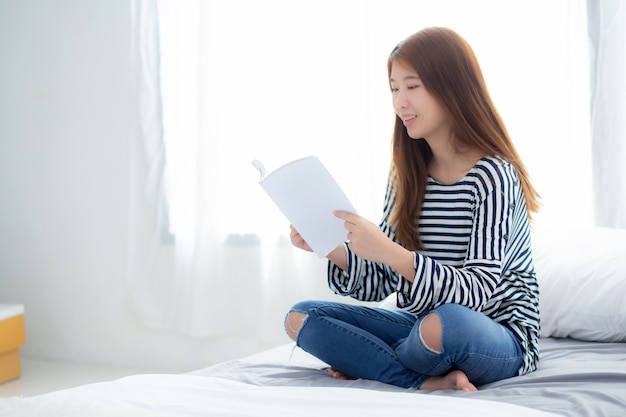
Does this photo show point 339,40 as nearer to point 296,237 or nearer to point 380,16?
point 380,16

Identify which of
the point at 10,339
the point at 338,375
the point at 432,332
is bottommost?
the point at 10,339

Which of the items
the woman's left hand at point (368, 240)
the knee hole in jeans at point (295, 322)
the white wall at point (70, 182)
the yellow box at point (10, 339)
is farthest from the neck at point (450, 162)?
the yellow box at point (10, 339)

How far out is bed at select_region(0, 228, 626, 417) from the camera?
40.4 inches

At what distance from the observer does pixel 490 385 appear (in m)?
1.33

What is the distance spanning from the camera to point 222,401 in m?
1.10

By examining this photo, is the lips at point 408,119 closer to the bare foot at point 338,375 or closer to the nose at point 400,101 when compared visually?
the nose at point 400,101

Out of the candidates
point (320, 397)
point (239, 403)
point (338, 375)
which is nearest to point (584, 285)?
point (338, 375)

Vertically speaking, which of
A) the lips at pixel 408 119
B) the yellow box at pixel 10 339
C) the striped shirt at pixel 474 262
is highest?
the lips at pixel 408 119

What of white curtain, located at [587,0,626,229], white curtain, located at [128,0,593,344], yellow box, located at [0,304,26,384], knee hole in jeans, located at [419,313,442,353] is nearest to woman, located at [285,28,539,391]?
knee hole in jeans, located at [419,313,442,353]

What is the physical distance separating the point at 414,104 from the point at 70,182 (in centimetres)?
206

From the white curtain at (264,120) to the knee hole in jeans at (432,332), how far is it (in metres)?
1.10

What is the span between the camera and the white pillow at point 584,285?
5.26ft

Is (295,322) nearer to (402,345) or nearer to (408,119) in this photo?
(402,345)

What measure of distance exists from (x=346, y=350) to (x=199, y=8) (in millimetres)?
1759
